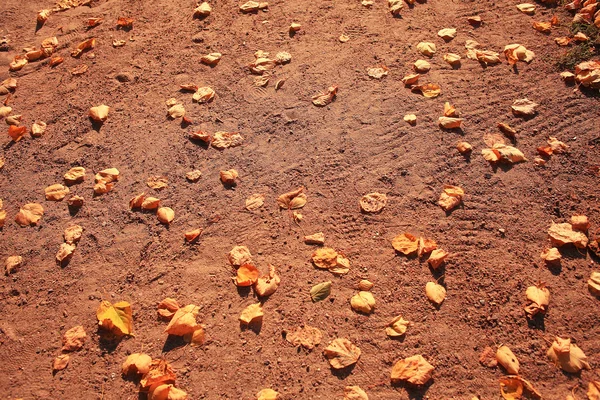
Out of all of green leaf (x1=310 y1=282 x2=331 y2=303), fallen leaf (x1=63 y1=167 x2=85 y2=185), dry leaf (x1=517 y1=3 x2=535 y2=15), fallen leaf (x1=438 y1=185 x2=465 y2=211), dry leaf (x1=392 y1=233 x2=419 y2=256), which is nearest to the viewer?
green leaf (x1=310 y1=282 x2=331 y2=303)

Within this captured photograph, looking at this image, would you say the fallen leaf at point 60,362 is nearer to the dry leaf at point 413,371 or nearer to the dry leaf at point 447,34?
the dry leaf at point 413,371

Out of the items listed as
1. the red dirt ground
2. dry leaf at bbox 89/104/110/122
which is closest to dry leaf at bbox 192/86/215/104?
the red dirt ground

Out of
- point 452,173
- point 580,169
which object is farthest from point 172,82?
point 580,169

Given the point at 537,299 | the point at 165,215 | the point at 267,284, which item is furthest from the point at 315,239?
the point at 537,299

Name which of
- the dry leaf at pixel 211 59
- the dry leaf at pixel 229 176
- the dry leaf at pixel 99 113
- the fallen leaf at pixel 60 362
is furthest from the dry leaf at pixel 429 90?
the fallen leaf at pixel 60 362

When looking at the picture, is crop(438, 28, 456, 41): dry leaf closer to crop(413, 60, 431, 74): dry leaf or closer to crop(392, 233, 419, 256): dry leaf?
crop(413, 60, 431, 74): dry leaf
